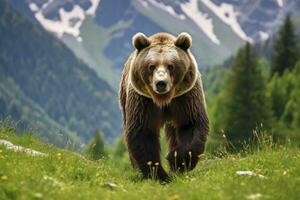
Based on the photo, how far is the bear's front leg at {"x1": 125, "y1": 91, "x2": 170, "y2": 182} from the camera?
12.1m

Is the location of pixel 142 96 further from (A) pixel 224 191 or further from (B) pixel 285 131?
(B) pixel 285 131

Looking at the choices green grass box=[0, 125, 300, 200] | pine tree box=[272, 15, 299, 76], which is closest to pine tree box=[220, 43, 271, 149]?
pine tree box=[272, 15, 299, 76]

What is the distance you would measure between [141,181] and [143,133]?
44.8 inches

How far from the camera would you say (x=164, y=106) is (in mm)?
12242

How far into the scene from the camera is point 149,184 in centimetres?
1053

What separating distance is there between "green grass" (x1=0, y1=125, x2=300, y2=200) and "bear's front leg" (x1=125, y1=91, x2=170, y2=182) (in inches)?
18.9

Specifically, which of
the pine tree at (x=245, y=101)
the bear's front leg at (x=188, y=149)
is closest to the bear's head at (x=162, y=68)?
the bear's front leg at (x=188, y=149)

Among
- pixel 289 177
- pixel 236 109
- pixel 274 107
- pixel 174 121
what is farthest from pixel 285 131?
pixel 289 177

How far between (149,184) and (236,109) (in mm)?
45741

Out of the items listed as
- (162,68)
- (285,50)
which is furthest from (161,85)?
(285,50)

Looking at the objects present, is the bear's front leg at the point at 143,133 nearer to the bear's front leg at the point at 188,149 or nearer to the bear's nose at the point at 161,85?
the bear's front leg at the point at 188,149

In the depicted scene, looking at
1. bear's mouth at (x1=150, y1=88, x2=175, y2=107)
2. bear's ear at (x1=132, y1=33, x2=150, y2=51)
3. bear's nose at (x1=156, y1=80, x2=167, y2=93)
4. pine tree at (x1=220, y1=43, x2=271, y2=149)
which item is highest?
bear's ear at (x1=132, y1=33, x2=150, y2=51)

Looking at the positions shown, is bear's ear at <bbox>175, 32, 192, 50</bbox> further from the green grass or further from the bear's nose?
the green grass

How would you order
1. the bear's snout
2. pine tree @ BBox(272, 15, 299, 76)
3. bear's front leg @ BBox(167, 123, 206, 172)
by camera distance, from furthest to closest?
pine tree @ BBox(272, 15, 299, 76) < bear's front leg @ BBox(167, 123, 206, 172) < the bear's snout
